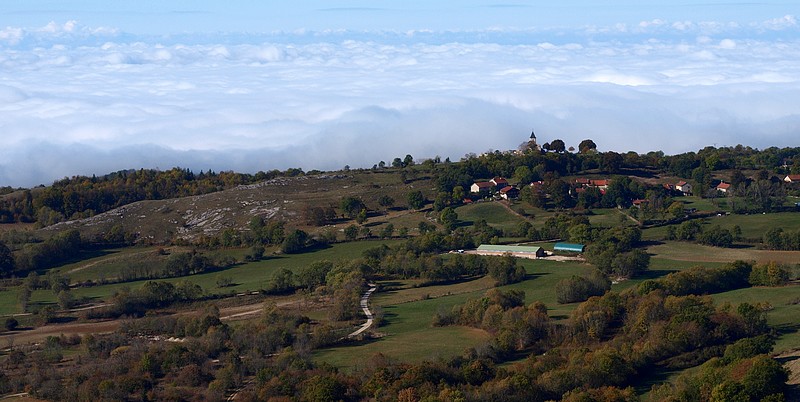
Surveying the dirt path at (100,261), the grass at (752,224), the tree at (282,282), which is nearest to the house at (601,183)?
the grass at (752,224)

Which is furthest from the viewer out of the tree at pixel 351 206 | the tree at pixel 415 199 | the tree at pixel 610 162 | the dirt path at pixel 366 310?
the tree at pixel 610 162

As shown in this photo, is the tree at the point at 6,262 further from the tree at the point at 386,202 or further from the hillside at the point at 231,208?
the tree at the point at 386,202

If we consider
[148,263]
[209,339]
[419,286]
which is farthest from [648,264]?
[148,263]

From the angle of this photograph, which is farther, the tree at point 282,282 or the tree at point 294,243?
the tree at point 294,243

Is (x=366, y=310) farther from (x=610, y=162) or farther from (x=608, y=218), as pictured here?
(x=610, y=162)

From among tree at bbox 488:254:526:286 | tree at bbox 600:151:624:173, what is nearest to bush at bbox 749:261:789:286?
tree at bbox 488:254:526:286

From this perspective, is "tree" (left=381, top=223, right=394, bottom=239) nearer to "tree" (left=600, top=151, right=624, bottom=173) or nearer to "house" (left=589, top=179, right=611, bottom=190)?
"house" (left=589, top=179, right=611, bottom=190)

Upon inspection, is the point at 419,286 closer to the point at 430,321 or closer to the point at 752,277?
the point at 430,321
